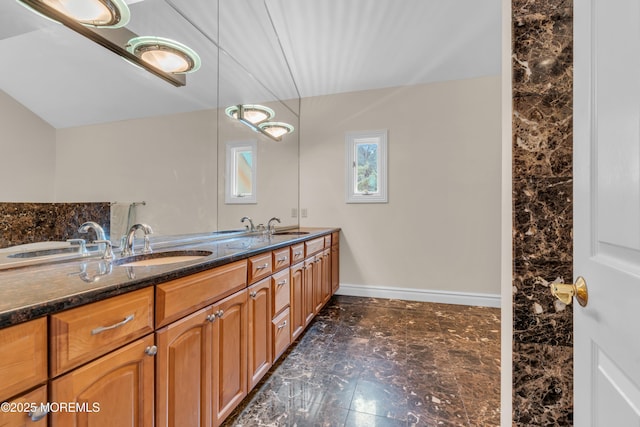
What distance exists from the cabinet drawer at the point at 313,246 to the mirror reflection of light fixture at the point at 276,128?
132cm

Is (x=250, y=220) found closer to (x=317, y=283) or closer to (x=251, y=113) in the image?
(x=317, y=283)

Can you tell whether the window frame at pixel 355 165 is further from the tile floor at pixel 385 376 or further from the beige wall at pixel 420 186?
the tile floor at pixel 385 376

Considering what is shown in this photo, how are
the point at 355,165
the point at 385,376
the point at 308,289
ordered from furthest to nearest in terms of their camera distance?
1. the point at 355,165
2. the point at 308,289
3. the point at 385,376

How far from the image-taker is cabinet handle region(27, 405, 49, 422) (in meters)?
0.65

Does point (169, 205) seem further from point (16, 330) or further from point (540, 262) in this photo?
point (540, 262)

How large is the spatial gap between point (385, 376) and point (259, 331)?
90 centimetres

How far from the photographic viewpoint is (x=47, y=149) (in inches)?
49.2

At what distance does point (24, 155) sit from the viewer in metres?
1.16

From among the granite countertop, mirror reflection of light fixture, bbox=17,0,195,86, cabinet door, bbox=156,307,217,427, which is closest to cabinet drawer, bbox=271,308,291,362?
cabinet door, bbox=156,307,217,427

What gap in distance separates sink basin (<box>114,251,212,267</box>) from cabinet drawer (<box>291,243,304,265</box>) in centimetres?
73

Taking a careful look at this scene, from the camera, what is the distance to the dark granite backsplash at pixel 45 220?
108cm

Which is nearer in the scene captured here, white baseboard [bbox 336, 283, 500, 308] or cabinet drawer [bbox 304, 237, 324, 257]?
cabinet drawer [bbox 304, 237, 324, 257]

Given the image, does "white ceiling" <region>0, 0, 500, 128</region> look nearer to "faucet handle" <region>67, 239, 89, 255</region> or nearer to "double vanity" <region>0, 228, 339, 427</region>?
"faucet handle" <region>67, 239, 89, 255</region>
